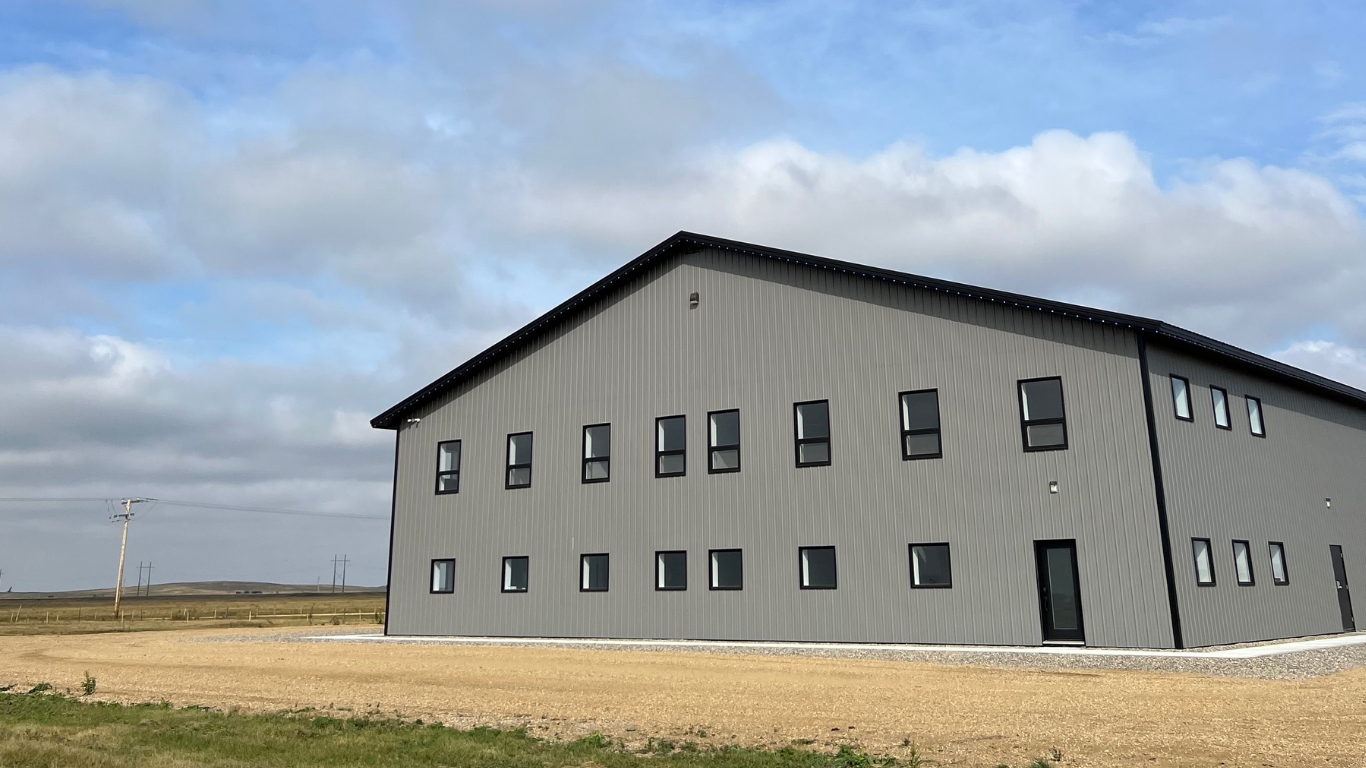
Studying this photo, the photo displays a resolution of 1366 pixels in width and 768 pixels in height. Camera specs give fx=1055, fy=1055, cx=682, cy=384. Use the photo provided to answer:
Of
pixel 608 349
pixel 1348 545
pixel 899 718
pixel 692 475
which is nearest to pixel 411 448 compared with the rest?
pixel 608 349

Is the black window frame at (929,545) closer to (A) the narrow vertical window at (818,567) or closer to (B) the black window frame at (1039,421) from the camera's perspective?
(A) the narrow vertical window at (818,567)

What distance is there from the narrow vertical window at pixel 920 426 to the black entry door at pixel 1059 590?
119 inches

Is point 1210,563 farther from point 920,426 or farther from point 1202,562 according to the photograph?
point 920,426

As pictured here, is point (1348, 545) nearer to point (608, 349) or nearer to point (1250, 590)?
point (1250, 590)

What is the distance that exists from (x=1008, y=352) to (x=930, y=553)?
4566mm

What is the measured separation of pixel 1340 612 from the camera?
26.4 metres

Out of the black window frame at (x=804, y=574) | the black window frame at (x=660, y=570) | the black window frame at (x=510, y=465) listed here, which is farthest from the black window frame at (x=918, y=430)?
the black window frame at (x=510, y=465)

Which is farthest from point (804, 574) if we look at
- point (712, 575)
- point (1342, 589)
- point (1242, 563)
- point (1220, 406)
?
point (1342, 589)

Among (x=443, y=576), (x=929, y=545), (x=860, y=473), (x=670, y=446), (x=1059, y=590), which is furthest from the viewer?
(x=443, y=576)

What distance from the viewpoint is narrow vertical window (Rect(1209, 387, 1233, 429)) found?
76.8 ft

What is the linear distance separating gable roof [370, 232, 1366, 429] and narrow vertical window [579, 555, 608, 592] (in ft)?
21.2

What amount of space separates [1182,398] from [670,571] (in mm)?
12202

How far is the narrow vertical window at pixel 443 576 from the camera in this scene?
29.4 m

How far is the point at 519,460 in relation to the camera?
29.0 metres
